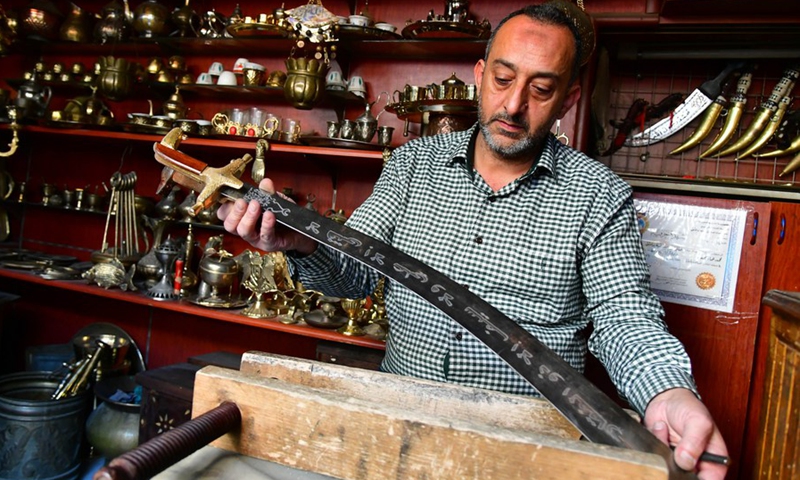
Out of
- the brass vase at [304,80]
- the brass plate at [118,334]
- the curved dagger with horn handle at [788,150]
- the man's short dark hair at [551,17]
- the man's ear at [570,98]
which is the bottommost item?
the brass plate at [118,334]

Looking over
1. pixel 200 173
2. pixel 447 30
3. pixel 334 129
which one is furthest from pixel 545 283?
pixel 334 129

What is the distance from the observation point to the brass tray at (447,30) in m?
2.45

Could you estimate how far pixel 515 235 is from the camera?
142 cm

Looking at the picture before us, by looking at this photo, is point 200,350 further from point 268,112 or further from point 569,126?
point 569,126

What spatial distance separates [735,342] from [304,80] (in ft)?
6.87

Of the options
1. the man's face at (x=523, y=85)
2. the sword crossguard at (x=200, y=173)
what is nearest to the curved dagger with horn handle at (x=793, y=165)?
the man's face at (x=523, y=85)

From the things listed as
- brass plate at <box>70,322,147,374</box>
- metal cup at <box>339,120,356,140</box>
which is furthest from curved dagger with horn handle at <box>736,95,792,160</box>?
brass plate at <box>70,322,147,374</box>

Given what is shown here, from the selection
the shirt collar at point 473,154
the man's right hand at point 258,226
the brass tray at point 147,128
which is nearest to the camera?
the man's right hand at point 258,226

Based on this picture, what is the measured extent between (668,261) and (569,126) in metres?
0.71

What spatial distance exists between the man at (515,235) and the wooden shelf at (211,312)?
1000 millimetres

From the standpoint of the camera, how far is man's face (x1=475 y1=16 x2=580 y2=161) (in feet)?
4.49

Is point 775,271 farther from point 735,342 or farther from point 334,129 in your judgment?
point 334,129

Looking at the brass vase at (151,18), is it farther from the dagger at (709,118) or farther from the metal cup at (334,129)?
the dagger at (709,118)

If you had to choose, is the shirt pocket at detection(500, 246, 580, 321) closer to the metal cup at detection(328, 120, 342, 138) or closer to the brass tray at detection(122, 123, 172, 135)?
the metal cup at detection(328, 120, 342, 138)
